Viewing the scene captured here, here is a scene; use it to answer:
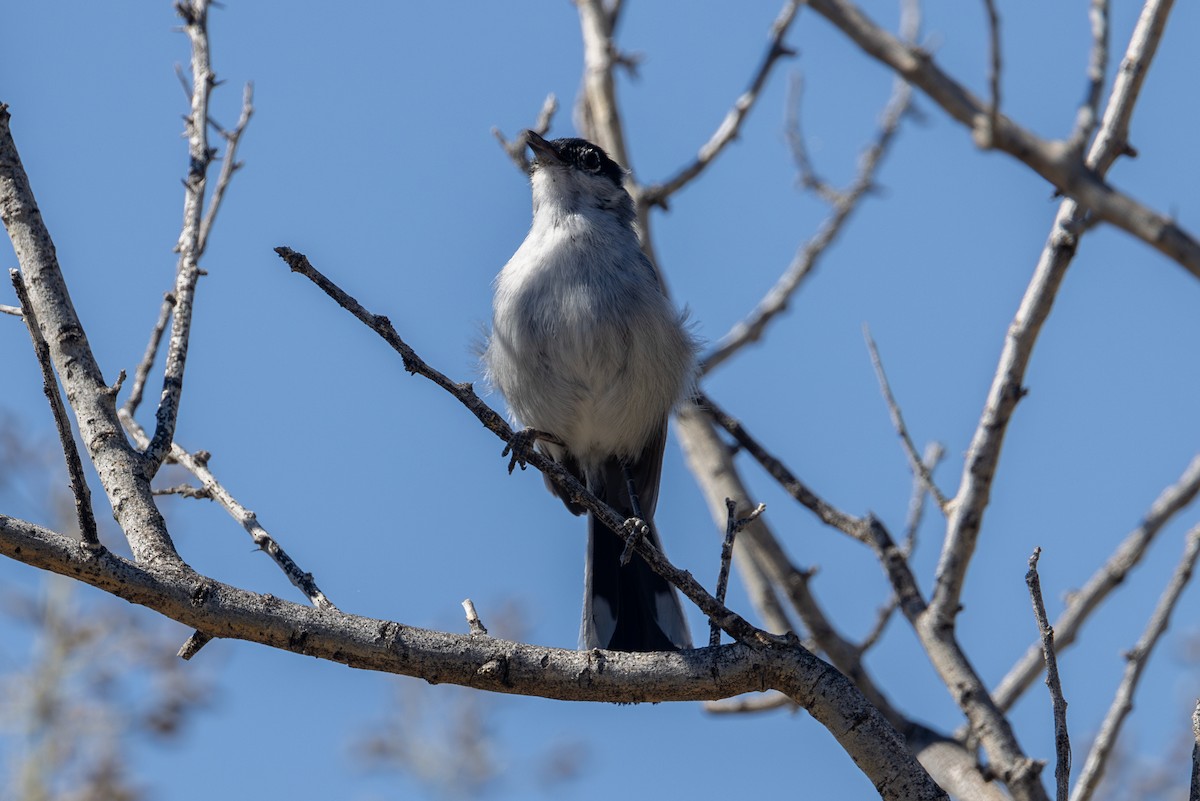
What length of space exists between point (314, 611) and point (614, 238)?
3.25m

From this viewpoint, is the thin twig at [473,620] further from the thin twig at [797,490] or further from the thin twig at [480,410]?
the thin twig at [797,490]

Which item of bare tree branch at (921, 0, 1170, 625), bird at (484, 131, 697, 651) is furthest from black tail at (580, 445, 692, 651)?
bare tree branch at (921, 0, 1170, 625)

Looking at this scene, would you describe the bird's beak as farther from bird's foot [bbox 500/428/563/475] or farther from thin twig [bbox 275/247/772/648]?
thin twig [bbox 275/247/772/648]

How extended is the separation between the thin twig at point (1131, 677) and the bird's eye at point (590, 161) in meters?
3.17

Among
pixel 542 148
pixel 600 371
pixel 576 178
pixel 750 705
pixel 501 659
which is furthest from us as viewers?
pixel 542 148

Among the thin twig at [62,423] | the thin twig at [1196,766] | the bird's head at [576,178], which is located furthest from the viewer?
the bird's head at [576,178]

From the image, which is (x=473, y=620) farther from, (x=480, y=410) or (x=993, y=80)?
(x=993, y=80)

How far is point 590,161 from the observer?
6.20 m

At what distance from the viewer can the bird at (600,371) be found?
207 inches

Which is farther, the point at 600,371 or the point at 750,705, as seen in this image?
the point at 600,371

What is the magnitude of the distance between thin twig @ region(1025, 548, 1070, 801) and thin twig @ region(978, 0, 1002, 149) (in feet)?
4.73

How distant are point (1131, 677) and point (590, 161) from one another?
3.40 meters

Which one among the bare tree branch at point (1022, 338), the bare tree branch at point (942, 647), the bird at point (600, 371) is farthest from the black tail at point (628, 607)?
the bare tree branch at point (1022, 338)

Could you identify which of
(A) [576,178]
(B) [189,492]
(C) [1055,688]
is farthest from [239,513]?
(A) [576,178]
